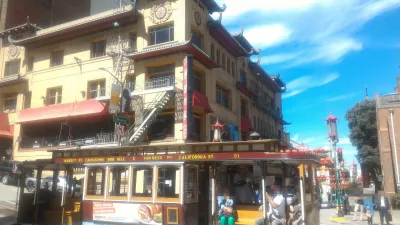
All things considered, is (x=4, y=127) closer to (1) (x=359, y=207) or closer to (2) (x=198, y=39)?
(2) (x=198, y=39)

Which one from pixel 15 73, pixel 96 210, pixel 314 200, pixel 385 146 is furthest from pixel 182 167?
pixel 385 146

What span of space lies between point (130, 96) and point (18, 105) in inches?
546

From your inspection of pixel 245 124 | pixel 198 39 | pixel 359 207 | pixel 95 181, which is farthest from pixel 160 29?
pixel 359 207

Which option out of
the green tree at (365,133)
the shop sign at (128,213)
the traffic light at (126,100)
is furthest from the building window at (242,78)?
the shop sign at (128,213)

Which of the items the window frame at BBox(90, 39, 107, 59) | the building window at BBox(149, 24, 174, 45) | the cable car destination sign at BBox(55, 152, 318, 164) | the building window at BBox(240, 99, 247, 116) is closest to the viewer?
the cable car destination sign at BBox(55, 152, 318, 164)

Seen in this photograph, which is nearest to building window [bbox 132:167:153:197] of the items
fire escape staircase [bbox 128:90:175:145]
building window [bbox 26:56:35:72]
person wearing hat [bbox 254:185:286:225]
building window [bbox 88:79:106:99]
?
person wearing hat [bbox 254:185:286:225]

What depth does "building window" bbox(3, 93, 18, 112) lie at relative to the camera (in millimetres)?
30922

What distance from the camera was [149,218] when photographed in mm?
10461

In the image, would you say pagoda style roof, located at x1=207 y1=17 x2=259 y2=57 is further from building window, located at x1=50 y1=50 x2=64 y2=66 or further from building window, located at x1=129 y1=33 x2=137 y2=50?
building window, located at x1=50 y1=50 x2=64 y2=66

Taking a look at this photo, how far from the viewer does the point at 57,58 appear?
95.1ft

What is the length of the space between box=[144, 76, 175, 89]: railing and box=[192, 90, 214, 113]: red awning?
198 centimetres

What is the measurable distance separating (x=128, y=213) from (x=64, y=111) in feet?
56.9

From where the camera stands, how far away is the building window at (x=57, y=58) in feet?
94.1

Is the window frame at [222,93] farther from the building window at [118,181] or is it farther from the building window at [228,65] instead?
the building window at [118,181]
